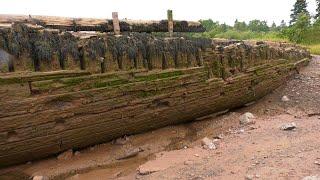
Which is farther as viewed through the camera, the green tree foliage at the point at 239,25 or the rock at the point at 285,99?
the green tree foliage at the point at 239,25

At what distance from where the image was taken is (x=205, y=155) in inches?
233

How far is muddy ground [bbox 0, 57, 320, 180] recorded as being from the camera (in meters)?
4.98

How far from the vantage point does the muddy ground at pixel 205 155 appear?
498 centimetres

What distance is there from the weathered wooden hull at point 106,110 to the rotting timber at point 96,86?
13 millimetres

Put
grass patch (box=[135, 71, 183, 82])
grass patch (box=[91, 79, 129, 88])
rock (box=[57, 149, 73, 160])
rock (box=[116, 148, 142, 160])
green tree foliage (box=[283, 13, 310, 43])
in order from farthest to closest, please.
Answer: green tree foliage (box=[283, 13, 310, 43]) → grass patch (box=[135, 71, 183, 82]) → rock (box=[116, 148, 142, 160]) → rock (box=[57, 149, 73, 160]) → grass patch (box=[91, 79, 129, 88])

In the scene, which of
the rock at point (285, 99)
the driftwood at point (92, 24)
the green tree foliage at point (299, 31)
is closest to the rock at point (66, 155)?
the driftwood at point (92, 24)

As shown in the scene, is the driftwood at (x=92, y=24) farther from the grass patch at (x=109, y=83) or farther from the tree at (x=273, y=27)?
the tree at (x=273, y=27)

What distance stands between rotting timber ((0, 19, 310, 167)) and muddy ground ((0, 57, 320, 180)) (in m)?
0.20

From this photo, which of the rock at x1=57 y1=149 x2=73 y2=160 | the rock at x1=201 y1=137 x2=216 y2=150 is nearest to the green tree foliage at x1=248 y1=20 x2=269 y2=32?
the rock at x1=201 y1=137 x2=216 y2=150

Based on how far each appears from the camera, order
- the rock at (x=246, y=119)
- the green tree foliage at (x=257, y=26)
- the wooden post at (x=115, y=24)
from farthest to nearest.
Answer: the green tree foliage at (x=257, y=26) < the rock at (x=246, y=119) < the wooden post at (x=115, y=24)

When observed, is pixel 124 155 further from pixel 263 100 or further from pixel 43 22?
pixel 263 100

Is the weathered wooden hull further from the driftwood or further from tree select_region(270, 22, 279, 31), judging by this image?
tree select_region(270, 22, 279, 31)

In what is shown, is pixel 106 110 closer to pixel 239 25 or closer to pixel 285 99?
pixel 285 99

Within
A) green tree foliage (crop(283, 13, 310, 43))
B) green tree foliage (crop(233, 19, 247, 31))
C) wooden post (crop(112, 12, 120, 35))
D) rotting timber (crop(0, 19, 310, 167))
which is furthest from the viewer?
green tree foliage (crop(233, 19, 247, 31))
